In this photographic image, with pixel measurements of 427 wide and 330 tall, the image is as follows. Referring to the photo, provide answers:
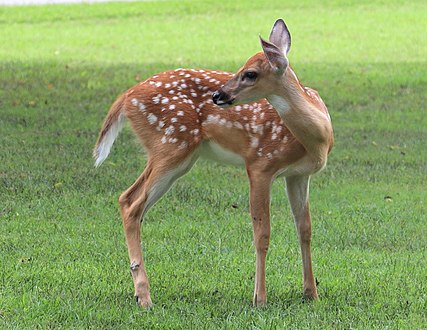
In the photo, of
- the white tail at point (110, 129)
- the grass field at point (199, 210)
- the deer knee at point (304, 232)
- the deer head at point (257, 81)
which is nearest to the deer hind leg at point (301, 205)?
the deer knee at point (304, 232)

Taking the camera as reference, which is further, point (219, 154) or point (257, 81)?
point (219, 154)

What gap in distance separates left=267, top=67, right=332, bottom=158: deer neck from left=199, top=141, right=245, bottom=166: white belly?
484 mm

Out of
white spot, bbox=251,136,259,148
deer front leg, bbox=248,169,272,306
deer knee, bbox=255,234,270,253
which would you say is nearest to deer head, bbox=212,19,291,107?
white spot, bbox=251,136,259,148

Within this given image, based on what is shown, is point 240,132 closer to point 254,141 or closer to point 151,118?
point 254,141

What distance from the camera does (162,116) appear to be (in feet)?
21.7

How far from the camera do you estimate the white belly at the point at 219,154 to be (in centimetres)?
654

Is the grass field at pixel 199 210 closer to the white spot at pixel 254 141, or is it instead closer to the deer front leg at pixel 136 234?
the deer front leg at pixel 136 234

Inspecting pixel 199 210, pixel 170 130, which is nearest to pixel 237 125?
pixel 170 130

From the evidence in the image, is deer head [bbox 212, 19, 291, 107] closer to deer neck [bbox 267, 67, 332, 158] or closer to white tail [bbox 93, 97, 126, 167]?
deer neck [bbox 267, 67, 332, 158]

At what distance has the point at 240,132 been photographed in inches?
255

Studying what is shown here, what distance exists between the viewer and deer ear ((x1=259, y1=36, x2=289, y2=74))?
598cm

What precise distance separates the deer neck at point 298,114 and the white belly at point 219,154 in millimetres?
484

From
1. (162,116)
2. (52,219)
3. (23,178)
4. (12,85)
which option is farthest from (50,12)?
(162,116)

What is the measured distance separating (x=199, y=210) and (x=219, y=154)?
226 cm
